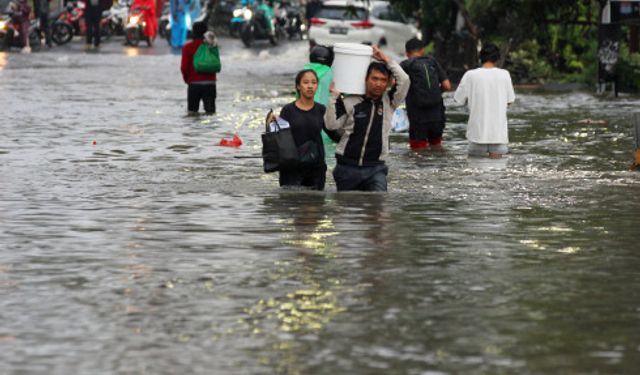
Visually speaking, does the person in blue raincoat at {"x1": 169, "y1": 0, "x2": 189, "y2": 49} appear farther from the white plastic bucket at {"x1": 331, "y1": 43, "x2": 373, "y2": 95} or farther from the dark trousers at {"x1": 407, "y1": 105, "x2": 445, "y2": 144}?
the white plastic bucket at {"x1": 331, "y1": 43, "x2": 373, "y2": 95}

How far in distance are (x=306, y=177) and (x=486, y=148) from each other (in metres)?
5.48

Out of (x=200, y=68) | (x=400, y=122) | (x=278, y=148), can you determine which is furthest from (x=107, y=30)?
(x=278, y=148)

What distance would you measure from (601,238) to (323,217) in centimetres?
218

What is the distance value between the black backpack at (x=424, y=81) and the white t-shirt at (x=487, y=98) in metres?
0.87

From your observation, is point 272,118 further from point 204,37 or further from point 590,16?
point 590,16

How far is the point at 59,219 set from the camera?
13.7m

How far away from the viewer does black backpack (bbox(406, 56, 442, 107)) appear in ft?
67.1

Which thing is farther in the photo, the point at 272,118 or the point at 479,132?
the point at 479,132

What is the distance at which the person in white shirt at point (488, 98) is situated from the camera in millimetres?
19562

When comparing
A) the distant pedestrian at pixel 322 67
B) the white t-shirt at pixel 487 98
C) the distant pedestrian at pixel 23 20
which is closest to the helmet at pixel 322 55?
the distant pedestrian at pixel 322 67

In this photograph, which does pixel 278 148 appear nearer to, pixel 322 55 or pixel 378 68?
pixel 378 68

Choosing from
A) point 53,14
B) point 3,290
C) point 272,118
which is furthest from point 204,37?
point 53,14

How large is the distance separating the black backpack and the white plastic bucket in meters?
5.52

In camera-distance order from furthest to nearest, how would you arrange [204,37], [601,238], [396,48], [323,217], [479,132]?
[396,48], [204,37], [479,132], [323,217], [601,238]
